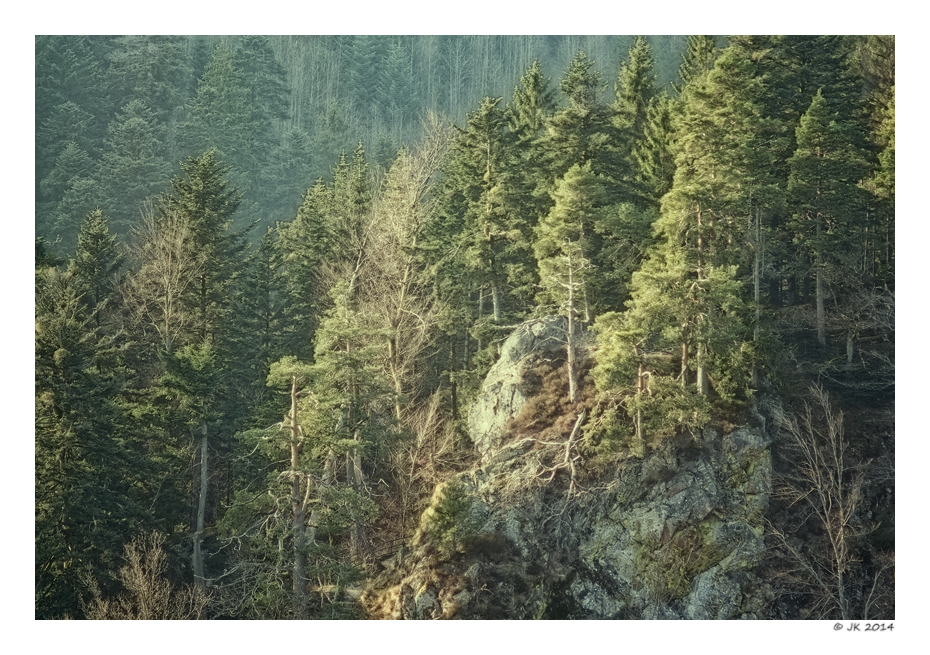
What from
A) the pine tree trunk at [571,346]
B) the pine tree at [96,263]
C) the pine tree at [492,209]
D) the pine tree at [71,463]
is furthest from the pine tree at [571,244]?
the pine tree at [96,263]

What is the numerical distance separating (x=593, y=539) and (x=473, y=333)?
8720mm

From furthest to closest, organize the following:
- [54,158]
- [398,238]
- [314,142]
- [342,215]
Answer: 1. [314,142]
2. [54,158]
3. [342,215]
4. [398,238]

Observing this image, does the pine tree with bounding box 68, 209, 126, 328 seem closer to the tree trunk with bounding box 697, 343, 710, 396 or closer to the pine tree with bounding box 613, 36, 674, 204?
the pine tree with bounding box 613, 36, 674, 204

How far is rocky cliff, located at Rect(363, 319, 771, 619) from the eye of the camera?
29797 millimetres

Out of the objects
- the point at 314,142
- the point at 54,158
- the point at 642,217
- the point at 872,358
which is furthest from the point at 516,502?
the point at 314,142

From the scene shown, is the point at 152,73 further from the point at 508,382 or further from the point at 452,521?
the point at 452,521

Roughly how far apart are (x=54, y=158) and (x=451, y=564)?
106 feet

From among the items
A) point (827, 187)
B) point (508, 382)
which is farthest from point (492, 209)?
point (827, 187)

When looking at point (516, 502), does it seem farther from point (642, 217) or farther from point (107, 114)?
point (107, 114)

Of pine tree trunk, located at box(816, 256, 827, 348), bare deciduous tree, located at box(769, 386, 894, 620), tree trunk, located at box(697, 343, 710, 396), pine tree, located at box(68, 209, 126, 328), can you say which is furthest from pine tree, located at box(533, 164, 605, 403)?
pine tree, located at box(68, 209, 126, 328)

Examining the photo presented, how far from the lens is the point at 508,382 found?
34188mm

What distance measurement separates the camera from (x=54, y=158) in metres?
50.6

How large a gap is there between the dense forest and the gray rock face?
0.71 meters

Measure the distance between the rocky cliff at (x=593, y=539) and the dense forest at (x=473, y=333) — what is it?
2.13 feet
